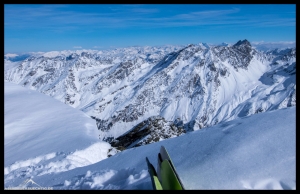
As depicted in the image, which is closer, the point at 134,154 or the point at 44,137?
the point at 134,154

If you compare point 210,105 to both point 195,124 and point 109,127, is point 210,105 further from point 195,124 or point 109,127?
point 109,127

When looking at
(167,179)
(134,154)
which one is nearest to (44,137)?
(134,154)

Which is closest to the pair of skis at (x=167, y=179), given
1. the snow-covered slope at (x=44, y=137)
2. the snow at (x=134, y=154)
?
the snow at (x=134, y=154)

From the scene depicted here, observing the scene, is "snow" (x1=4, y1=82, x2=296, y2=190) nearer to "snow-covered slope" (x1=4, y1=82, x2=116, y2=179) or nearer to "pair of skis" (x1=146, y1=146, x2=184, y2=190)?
"snow-covered slope" (x1=4, y1=82, x2=116, y2=179)

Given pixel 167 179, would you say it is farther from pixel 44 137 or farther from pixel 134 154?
pixel 44 137

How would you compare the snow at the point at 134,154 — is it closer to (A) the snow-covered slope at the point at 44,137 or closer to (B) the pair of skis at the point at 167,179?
(A) the snow-covered slope at the point at 44,137

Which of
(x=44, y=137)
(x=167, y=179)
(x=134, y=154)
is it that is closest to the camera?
(x=167, y=179)

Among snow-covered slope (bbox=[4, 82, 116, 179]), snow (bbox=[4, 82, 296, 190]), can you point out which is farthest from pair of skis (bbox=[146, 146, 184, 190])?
snow-covered slope (bbox=[4, 82, 116, 179])
